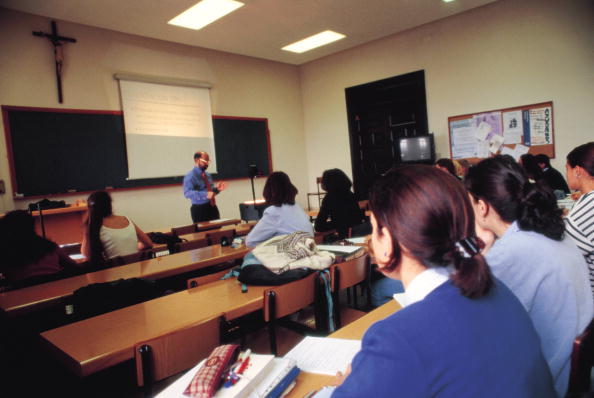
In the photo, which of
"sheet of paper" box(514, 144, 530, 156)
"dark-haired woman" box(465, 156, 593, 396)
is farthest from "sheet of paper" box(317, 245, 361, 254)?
"sheet of paper" box(514, 144, 530, 156)

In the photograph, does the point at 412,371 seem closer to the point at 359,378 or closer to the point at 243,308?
the point at 359,378

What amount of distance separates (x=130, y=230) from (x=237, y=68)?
16.4 feet

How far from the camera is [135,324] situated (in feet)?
5.75

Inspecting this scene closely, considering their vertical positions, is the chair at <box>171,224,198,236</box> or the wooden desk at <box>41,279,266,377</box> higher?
the chair at <box>171,224,198,236</box>

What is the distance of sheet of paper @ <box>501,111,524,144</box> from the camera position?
6.02 meters

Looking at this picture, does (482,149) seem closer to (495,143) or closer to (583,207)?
(495,143)

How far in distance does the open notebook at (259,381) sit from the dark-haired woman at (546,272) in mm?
681

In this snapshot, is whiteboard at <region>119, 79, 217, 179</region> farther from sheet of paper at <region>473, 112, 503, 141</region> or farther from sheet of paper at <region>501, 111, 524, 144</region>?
sheet of paper at <region>501, 111, 524, 144</region>

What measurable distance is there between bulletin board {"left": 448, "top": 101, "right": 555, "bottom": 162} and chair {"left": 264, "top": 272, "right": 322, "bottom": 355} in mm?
5099

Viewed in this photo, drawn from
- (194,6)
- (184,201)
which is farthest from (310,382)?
(184,201)

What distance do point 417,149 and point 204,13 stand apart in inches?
150

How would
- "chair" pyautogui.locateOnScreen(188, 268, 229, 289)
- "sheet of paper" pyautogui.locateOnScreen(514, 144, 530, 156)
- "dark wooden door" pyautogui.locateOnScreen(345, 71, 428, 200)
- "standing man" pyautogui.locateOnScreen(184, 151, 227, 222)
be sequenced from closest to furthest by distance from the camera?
1. "chair" pyautogui.locateOnScreen(188, 268, 229, 289)
2. "standing man" pyautogui.locateOnScreen(184, 151, 227, 222)
3. "sheet of paper" pyautogui.locateOnScreen(514, 144, 530, 156)
4. "dark wooden door" pyautogui.locateOnScreen(345, 71, 428, 200)

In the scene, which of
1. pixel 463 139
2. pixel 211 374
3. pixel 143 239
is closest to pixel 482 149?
pixel 463 139

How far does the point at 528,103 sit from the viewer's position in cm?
593
